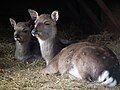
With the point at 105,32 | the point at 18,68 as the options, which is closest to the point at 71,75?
the point at 18,68

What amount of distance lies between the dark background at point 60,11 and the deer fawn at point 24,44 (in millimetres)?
2545

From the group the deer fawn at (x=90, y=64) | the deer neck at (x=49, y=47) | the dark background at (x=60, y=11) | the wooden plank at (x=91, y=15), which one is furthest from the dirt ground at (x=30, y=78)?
the dark background at (x=60, y=11)

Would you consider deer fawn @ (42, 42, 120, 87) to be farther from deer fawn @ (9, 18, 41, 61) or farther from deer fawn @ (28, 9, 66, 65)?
deer fawn @ (9, 18, 41, 61)

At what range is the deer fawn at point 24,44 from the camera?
27.2 feet

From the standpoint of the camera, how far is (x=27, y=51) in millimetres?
8492

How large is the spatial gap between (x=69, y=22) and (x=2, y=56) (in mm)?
3652

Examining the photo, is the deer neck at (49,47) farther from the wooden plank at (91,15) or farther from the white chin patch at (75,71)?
the wooden plank at (91,15)

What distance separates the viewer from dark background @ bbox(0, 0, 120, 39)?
36.7ft

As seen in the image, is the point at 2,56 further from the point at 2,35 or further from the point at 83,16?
the point at 83,16

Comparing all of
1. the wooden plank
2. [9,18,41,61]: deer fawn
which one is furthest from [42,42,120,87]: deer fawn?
the wooden plank

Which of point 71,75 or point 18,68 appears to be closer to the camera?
point 71,75

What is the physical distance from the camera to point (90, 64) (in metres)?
6.19

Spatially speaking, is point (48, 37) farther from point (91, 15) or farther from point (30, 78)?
point (91, 15)

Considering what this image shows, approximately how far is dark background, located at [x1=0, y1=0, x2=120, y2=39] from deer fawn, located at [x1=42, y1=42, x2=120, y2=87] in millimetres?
3915
